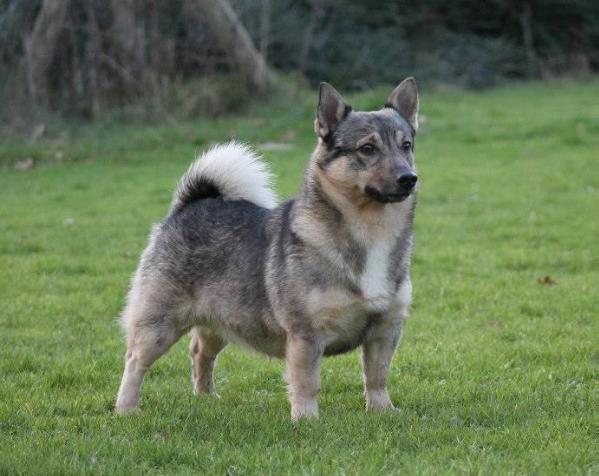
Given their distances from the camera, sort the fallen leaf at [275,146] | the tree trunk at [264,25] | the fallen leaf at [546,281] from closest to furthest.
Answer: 1. the fallen leaf at [546,281]
2. the fallen leaf at [275,146]
3. the tree trunk at [264,25]

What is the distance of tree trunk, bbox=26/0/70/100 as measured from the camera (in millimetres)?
17859

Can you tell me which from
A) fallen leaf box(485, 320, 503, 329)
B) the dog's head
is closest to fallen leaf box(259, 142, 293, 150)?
fallen leaf box(485, 320, 503, 329)

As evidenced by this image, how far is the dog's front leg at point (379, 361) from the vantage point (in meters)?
5.51

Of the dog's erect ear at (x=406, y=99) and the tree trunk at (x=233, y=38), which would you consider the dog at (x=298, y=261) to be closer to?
the dog's erect ear at (x=406, y=99)

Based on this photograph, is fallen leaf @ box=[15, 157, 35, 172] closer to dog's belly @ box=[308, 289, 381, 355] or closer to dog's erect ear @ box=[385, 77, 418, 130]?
dog's erect ear @ box=[385, 77, 418, 130]

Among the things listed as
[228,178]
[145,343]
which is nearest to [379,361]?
[145,343]

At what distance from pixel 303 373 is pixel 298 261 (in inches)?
23.9

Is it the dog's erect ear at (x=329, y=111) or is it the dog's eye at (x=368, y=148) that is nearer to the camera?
the dog's eye at (x=368, y=148)

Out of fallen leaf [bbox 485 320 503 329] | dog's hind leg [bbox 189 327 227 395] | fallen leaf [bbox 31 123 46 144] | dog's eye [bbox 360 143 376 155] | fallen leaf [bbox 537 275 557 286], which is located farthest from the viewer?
fallen leaf [bbox 31 123 46 144]

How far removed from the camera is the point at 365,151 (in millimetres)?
5406

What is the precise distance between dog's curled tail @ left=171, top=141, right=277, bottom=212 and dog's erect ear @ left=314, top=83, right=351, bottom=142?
776mm

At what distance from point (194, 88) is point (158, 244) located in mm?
13491

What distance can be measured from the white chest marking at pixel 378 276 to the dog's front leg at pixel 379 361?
0.25m

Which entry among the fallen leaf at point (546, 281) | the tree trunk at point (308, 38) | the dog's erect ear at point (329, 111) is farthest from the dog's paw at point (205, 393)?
the tree trunk at point (308, 38)
